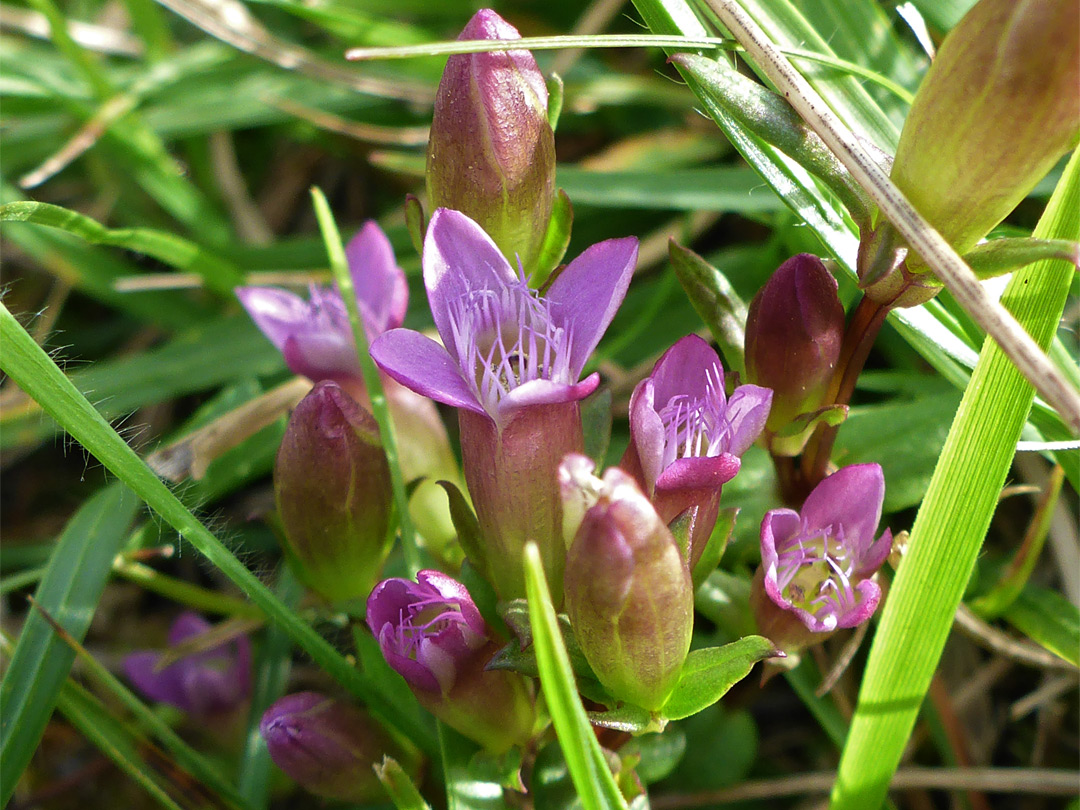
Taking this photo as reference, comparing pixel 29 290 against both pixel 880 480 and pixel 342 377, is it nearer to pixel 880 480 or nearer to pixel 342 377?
pixel 342 377

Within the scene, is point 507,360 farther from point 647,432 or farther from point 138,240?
point 138,240

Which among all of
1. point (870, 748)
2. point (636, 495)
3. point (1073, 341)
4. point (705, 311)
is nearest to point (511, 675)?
point (636, 495)

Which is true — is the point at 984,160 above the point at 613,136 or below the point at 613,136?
above

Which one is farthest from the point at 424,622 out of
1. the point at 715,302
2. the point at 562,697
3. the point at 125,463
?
the point at 715,302

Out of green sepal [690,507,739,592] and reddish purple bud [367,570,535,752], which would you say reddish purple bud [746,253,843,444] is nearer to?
green sepal [690,507,739,592]

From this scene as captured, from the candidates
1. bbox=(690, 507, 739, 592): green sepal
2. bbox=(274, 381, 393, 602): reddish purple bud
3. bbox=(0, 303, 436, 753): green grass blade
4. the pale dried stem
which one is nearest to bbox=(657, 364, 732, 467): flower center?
bbox=(690, 507, 739, 592): green sepal

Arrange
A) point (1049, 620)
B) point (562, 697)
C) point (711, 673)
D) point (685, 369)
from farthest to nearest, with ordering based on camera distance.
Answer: point (1049, 620) → point (685, 369) → point (711, 673) → point (562, 697)

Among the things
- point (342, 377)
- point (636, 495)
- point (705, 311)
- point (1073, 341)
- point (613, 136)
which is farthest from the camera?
point (613, 136)
